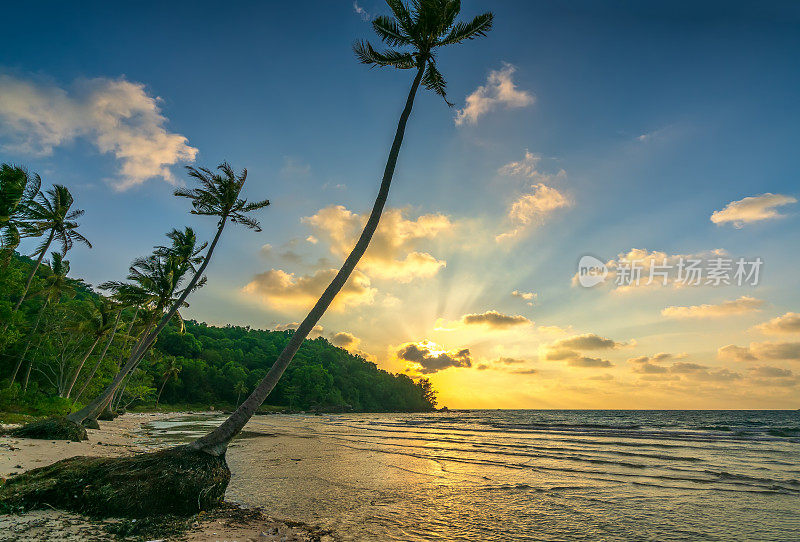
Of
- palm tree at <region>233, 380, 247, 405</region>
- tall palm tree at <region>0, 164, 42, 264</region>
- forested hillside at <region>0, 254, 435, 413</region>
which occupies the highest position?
tall palm tree at <region>0, 164, 42, 264</region>

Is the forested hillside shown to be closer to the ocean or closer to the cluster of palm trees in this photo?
the cluster of palm trees

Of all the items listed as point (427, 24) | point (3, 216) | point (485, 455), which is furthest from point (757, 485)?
point (3, 216)

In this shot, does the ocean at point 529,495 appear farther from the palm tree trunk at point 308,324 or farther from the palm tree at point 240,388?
the palm tree at point 240,388

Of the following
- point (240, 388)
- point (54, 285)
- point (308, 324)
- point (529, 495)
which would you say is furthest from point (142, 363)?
point (529, 495)

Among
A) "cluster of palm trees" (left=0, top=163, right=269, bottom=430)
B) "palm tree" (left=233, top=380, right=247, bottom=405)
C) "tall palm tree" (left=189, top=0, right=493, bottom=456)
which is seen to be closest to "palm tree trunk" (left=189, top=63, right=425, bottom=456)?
"tall palm tree" (left=189, top=0, right=493, bottom=456)

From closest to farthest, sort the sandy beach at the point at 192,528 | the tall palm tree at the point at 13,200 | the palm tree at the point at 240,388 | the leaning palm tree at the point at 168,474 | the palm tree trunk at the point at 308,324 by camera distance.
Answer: the sandy beach at the point at 192,528 < the leaning palm tree at the point at 168,474 < the palm tree trunk at the point at 308,324 < the tall palm tree at the point at 13,200 < the palm tree at the point at 240,388

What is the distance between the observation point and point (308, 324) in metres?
10.1

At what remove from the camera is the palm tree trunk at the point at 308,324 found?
852 cm

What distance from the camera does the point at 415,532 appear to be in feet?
23.6

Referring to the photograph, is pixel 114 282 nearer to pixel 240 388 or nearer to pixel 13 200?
pixel 13 200

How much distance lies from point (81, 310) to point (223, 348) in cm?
10209

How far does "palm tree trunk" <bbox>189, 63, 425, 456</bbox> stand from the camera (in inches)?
336

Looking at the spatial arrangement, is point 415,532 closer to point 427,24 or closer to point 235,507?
point 235,507

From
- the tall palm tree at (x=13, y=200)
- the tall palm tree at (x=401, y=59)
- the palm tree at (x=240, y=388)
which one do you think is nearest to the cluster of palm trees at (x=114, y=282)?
the tall palm tree at (x=13, y=200)
